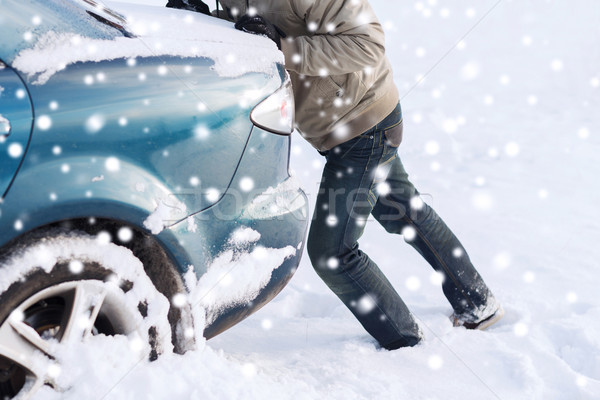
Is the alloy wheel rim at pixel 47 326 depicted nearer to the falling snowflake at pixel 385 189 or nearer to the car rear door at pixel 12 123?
the car rear door at pixel 12 123

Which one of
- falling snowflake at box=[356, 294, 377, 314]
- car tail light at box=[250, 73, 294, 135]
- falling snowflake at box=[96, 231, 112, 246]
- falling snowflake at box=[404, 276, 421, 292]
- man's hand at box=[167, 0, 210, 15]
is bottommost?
falling snowflake at box=[404, 276, 421, 292]

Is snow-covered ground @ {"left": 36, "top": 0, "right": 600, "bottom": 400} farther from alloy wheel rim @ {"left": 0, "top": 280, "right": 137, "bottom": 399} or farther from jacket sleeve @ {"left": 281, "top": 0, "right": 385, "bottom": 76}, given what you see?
jacket sleeve @ {"left": 281, "top": 0, "right": 385, "bottom": 76}

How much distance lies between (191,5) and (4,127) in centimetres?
158

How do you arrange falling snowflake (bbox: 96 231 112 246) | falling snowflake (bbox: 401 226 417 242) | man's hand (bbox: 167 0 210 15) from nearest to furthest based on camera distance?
1. falling snowflake (bbox: 96 231 112 246)
2. man's hand (bbox: 167 0 210 15)
3. falling snowflake (bbox: 401 226 417 242)

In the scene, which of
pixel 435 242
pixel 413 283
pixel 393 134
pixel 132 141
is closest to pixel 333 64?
pixel 393 134

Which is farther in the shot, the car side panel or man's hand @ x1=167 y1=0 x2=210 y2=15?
man's hand @ x1=167 y1=0 x2=210 y2=15

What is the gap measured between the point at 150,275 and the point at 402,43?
10519 mm

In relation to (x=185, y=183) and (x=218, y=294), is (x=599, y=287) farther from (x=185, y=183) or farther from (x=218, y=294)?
(x=185, y=183)

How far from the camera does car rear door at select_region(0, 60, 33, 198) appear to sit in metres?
1.27

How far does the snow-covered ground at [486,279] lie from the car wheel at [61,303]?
11 cm

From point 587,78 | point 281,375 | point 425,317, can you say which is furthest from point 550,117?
point 281,375

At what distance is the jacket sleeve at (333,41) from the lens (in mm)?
2068

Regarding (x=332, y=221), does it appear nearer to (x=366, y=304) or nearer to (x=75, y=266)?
(x=366, y=304)

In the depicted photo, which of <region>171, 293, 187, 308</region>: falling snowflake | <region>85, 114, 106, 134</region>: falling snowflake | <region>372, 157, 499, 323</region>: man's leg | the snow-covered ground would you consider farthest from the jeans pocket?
<region>85, 114, 106, 134</region>: falling snowflake
